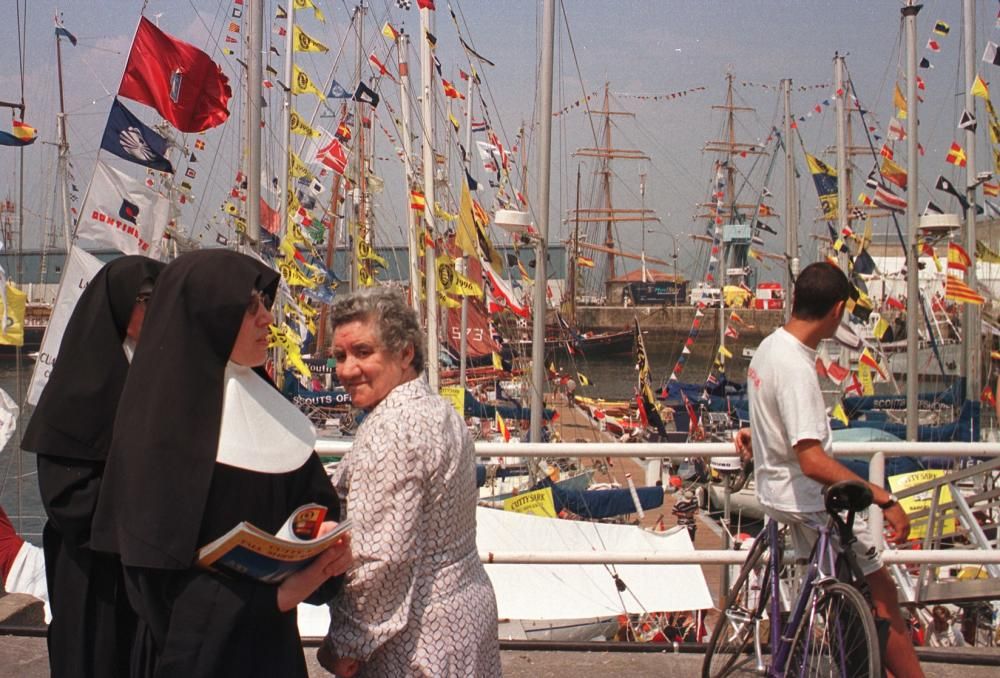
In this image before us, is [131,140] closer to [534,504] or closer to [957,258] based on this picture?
[534,504]

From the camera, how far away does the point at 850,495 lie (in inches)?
115

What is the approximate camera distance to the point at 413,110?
19031 mm

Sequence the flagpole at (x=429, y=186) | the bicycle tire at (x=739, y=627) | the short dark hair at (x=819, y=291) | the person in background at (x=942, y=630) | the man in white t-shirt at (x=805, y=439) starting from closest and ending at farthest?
the man in white t-shirt at (x=805, y=439)
the short dark hair at (x=819, y=291)
the bicycle tire at (x=739, y=627)
the person in background at (x=942, y=630)
the flagpole at (x=429, y=186)

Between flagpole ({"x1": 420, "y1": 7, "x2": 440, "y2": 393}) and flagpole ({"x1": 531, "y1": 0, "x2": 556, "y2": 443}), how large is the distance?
10.5ft

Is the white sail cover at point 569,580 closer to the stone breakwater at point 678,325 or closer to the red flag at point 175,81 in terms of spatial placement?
the red flag at point 175,81

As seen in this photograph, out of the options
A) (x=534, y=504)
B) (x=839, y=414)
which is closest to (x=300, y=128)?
(x=534, y=504)

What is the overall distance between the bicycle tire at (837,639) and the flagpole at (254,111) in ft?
23.7

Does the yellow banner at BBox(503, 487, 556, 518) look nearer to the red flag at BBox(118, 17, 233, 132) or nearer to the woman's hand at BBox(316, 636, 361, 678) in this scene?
the red flag at BBox(118, 17, 233, 132)

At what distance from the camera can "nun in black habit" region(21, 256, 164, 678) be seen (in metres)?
2.18

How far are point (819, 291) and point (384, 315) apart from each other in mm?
1458

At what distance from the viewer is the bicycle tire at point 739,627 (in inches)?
141

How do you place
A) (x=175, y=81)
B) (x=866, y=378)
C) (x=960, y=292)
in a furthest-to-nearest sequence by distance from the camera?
(x=866, y=378) < (x=960, y=292) < (x=175, y=81)

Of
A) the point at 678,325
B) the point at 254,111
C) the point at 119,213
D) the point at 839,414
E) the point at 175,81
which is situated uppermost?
the point at 175,81

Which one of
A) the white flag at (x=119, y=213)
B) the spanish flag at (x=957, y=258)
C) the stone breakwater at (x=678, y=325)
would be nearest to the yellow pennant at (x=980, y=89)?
the spanish flag at (x=957, y=258)
